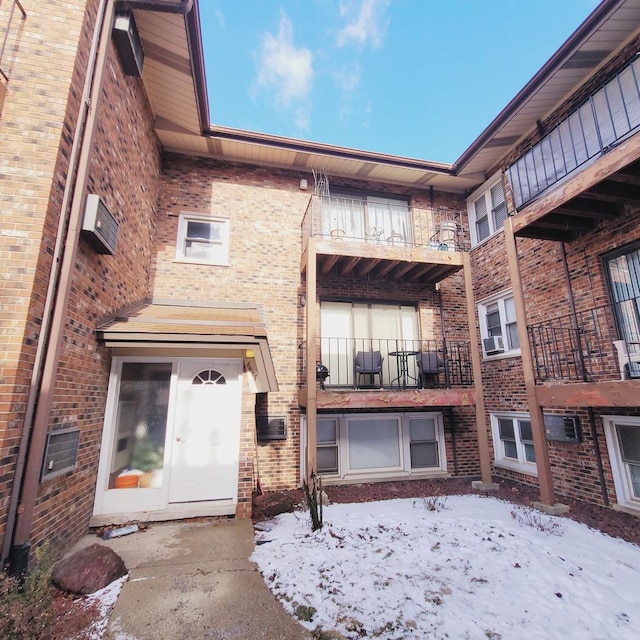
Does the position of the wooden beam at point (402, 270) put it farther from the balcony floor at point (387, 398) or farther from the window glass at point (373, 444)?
the window glass at point (373, 444)

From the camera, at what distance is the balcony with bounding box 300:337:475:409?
7.32m

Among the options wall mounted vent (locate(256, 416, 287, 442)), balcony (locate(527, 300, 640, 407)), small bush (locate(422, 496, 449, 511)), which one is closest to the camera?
balcony (locate(527, 300, 640, 407))

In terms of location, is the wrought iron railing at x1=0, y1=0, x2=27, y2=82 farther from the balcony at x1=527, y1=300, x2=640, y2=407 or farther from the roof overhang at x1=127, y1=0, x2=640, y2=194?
the balcony at x1=527, y1=300, x2=640, y2=407

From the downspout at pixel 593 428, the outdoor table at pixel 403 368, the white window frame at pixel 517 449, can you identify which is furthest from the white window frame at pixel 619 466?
the outdoor table at pixel 403 368

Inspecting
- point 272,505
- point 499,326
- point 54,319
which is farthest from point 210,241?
point 499,326

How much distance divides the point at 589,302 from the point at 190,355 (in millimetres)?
7333

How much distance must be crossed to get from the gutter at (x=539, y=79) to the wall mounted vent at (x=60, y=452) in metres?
9.76

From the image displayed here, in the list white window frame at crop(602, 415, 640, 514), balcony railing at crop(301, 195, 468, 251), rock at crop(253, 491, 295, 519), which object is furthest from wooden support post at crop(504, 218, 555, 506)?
rock at crop(253, 491, 295, 519)

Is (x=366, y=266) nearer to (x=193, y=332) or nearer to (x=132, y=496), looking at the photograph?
(x=193, y=332)

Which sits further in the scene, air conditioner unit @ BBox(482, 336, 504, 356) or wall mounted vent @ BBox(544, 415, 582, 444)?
air conditioner unit @ BBox(482, 336, 504, 356)

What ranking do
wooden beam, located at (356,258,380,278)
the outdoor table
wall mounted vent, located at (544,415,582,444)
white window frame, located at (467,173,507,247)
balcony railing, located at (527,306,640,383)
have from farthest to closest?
white window frame, located at (467,173,507,247)
the outdoor table
wooden beam, located at (356,258,380,278)
wall mounted vent, located at (544,415,582,444)
balcony railing, located at (527,306,640,383)

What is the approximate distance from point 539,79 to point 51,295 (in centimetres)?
899

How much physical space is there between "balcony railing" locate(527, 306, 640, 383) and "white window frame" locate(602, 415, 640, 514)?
2.36 ft

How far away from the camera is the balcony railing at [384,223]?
29.4 ft
